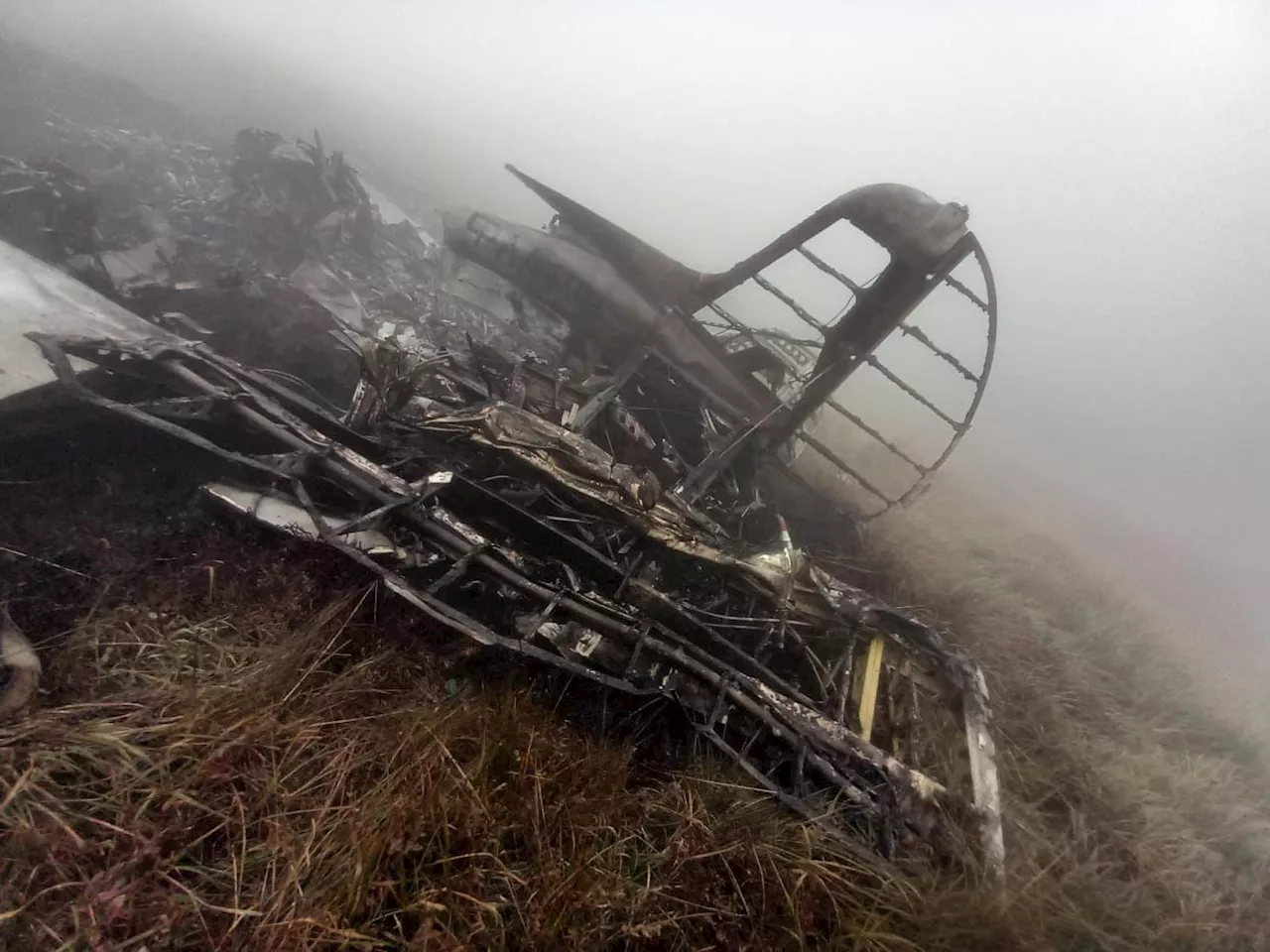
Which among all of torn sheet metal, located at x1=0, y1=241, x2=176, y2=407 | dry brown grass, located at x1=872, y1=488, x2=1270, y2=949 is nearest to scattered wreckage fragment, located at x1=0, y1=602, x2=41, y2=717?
torn sheet metal, located at x1=0, y1=241, x2=176, y2=407

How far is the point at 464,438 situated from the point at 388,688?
1.46 metres

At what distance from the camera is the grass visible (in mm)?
1896

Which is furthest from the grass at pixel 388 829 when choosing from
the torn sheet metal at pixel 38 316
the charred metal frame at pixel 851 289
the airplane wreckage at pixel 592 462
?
the charred metal frame at pixel 851 289

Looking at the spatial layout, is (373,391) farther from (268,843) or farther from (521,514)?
(268,843)

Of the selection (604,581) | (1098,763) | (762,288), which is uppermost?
(762,288)

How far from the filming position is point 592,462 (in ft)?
11.8

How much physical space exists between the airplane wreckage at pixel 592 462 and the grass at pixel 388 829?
249 millimetres

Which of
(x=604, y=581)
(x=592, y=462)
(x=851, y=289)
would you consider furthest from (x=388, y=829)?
(x=851, y=289)

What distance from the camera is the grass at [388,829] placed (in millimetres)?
1896

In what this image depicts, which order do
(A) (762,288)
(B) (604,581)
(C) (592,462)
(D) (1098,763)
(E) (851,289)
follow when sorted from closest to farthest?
1. (B) (604,581)
2. (C) (592,462)
3. (D) (1098,763)
4. (E) (851,289)
5. (A) (762,288)

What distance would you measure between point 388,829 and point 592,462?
2131mm

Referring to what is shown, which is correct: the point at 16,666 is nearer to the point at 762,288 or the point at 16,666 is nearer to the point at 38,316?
the point at 38,316

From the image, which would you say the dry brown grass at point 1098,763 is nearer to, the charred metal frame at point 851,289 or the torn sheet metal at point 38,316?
the charred metal frame at point 851,289

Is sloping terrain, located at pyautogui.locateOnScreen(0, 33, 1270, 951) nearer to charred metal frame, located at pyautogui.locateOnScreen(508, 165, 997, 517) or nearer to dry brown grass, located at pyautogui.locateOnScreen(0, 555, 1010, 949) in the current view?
dry brown grass, located at pyautogui.locateOnScreen(0, 555, 1010, 949)
